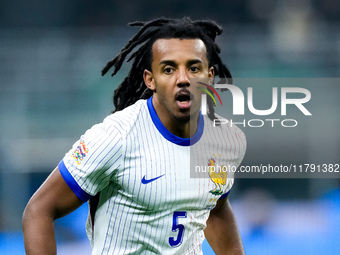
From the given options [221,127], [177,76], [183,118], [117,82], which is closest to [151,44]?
[177,76]

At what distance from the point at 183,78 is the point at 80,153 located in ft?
1.85

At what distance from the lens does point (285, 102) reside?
24.3 feet

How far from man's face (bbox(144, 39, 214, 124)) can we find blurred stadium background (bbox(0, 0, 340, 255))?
10.4 feet

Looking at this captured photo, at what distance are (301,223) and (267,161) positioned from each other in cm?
141

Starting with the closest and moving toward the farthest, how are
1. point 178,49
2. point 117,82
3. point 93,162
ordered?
1. point 93,162
2. point 178,49
3. point 117,82

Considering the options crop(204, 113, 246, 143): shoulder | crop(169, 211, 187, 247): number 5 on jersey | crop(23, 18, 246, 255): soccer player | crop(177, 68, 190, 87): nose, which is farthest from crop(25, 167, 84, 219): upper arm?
crop(204, 113, 246, 143): shoulder

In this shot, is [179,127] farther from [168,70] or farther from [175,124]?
[168,70]

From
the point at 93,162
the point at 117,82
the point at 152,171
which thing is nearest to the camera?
the point at 93,162

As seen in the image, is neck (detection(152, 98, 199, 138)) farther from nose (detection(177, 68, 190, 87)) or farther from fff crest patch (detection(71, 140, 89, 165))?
fff crest patch (detection(71, 140, 89, 165))

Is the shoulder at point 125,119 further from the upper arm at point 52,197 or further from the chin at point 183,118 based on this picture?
the upper arm at point 52,197

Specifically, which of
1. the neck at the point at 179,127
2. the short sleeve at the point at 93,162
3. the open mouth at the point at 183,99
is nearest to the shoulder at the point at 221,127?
the neck at the point at 179,127

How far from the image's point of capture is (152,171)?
8.71 feet

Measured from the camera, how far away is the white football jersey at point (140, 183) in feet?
8.37

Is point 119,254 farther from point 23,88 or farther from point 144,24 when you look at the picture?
point 23,88
